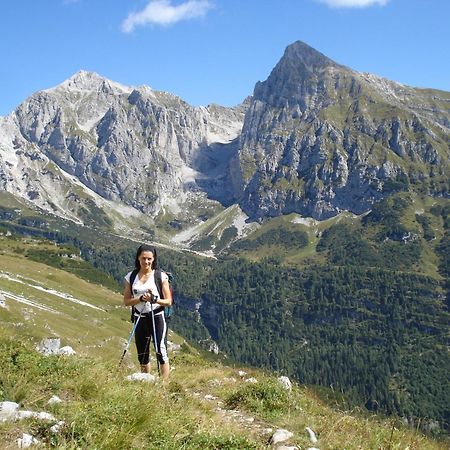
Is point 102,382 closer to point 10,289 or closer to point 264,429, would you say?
point 264,429

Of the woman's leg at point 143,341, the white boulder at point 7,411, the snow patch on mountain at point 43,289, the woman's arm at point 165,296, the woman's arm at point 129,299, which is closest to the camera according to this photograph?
the white boulder at point 7,411

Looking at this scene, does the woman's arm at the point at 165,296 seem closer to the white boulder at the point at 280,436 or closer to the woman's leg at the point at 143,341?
the woman's leg at the point at 143,341

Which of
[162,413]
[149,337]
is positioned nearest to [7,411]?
[162,413]

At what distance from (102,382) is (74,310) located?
11031 centimetres

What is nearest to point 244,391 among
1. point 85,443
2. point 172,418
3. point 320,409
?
point 320,409

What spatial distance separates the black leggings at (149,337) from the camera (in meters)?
12.9

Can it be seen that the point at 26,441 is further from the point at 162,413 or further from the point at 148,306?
the point at 148,306

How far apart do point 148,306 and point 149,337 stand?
0.81 meters

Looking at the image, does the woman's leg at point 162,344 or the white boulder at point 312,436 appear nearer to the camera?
the white boulder at point 312,436

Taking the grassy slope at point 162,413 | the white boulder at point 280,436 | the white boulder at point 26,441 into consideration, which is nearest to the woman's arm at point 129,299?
the grassy slope at point 162,413

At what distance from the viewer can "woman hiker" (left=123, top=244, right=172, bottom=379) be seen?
12891 mm

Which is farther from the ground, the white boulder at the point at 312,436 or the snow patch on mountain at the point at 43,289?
the white boulder at the point at 312,436

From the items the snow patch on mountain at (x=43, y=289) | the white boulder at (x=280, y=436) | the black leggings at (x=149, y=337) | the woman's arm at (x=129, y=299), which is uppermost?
the woman's arm at (x=129, y=299)

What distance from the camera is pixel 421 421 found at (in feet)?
30.0
